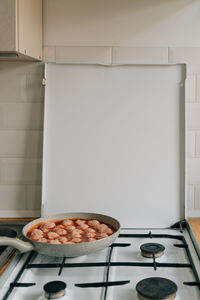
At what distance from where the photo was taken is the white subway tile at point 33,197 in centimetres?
139

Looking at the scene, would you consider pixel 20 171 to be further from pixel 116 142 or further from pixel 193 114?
pixel 193 114

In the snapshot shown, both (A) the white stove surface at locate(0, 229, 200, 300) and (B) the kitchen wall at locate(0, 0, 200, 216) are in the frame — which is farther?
(B) the kitchen wall at locate(0, 0, 200, 216)

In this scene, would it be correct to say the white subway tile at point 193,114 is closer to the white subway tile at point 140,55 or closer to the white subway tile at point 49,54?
the white subway tile at point 140,55

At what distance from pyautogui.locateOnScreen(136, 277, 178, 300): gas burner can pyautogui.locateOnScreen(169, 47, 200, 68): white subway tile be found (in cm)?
77

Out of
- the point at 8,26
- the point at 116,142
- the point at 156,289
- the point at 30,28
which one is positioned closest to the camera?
the point at 156,289

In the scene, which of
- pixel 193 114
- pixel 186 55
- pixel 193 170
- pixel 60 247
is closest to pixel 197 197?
pixel 193 170

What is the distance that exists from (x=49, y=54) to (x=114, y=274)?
2.58 ft

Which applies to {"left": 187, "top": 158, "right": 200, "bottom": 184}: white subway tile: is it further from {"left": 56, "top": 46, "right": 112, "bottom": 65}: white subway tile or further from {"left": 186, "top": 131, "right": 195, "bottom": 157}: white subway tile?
{"left": 56, "top": 46, "right": 112, "bottom": 65}: white subway tile

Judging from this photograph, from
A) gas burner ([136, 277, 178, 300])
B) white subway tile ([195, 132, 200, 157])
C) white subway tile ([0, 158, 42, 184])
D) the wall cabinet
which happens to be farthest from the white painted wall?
gas burner ([136, 277, 178, 300])

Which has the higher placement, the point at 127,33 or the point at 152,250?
the point at 127,33

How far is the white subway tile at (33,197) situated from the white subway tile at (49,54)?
456mm

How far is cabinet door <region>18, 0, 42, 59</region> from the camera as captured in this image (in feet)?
3.64

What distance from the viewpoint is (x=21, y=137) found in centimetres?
137

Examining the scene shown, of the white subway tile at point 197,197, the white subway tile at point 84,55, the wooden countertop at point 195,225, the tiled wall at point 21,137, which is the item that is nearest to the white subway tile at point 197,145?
the white subway tile at point 197,197
